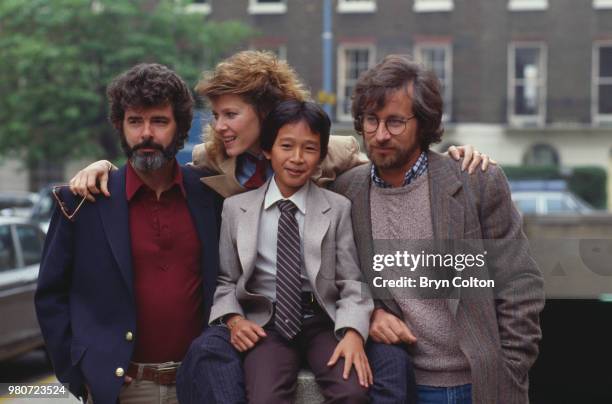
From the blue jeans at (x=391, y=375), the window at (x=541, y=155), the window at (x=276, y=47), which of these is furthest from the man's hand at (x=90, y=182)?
the window at (x=541, y=155)

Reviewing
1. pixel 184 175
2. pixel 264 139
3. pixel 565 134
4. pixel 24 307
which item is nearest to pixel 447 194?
pixel 264 139

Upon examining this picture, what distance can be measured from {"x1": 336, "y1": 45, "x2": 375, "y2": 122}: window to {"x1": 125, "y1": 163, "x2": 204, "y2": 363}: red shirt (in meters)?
31.5

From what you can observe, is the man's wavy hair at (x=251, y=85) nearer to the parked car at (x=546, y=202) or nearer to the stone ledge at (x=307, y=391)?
the stone ledge at (x=307, y=391)

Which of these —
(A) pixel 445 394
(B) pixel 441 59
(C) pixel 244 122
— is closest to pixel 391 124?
(C) pixel 244 122

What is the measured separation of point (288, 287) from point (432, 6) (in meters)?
32.5

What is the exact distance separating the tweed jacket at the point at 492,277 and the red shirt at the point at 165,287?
669 mm

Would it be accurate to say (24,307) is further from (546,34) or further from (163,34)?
(546,34)

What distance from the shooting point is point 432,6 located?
3459cm

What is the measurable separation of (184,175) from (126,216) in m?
0.33

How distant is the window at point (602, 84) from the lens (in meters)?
34.0

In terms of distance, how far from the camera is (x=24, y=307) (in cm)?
1000

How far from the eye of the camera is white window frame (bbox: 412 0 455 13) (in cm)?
3444

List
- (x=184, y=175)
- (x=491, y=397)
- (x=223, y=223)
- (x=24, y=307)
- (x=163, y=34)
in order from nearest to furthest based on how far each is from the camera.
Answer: (x=491, y=397) < (x=223, y=223) < (x=184, y=175) < (x=24, y=307) < (x=163, y=34)

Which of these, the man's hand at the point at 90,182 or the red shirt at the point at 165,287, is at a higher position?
the man's hand at the point at 90,182
